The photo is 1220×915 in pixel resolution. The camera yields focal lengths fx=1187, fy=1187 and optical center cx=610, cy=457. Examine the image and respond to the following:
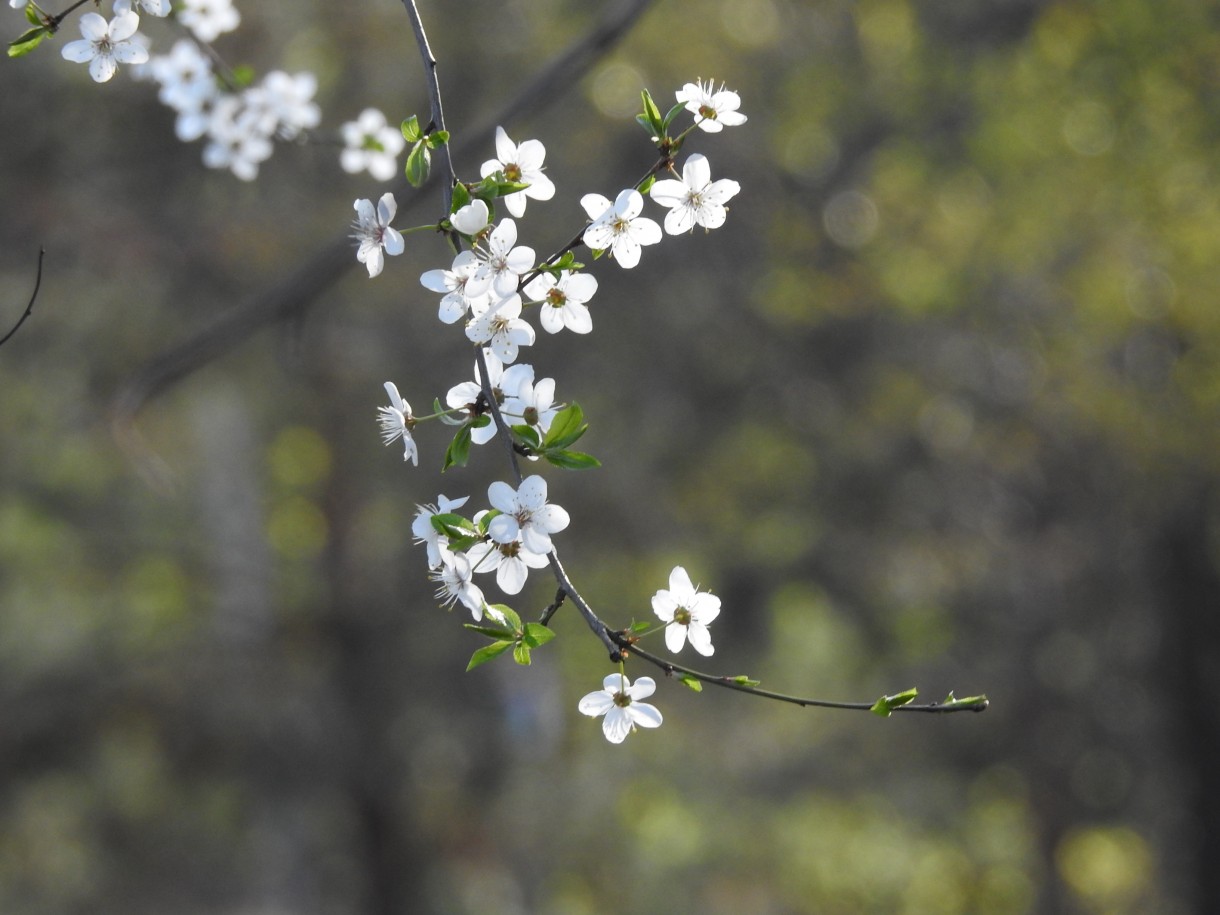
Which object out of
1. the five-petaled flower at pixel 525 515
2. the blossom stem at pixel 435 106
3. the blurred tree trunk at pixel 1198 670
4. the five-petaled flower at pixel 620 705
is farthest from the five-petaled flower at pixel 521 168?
the blurred tree trunk at pixel 1198 670

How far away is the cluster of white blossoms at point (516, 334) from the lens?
1.28 m

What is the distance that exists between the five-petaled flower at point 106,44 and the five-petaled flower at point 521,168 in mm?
613

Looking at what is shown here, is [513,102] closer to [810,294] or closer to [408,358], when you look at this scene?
[810,294]

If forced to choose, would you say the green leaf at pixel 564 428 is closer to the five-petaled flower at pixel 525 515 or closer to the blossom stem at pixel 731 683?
the five-petaled flower at pixel 525 515

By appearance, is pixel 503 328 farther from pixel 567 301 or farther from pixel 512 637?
pixel 512 637

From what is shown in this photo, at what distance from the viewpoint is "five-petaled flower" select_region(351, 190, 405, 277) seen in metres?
1.34

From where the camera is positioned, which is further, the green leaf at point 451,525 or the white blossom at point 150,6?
the white blossom at point 150,6

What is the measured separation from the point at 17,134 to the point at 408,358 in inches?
109

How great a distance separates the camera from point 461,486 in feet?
27.9

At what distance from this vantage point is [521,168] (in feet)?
4.86

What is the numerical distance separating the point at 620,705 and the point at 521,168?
0.67m

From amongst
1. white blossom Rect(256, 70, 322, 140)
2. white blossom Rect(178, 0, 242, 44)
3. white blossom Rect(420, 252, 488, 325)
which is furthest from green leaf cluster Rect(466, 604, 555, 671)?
white blossom Rect(256, 70, 322, 140)

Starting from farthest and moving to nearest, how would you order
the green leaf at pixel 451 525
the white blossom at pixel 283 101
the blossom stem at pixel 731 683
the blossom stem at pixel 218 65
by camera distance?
the white blossom at pixel 283 101
the blossom stem at pixel 218 65
the green leaf at pixel 451 525
the blossom stem at pixel 731 683

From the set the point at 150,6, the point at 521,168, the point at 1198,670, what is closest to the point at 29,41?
the point at 150,6
